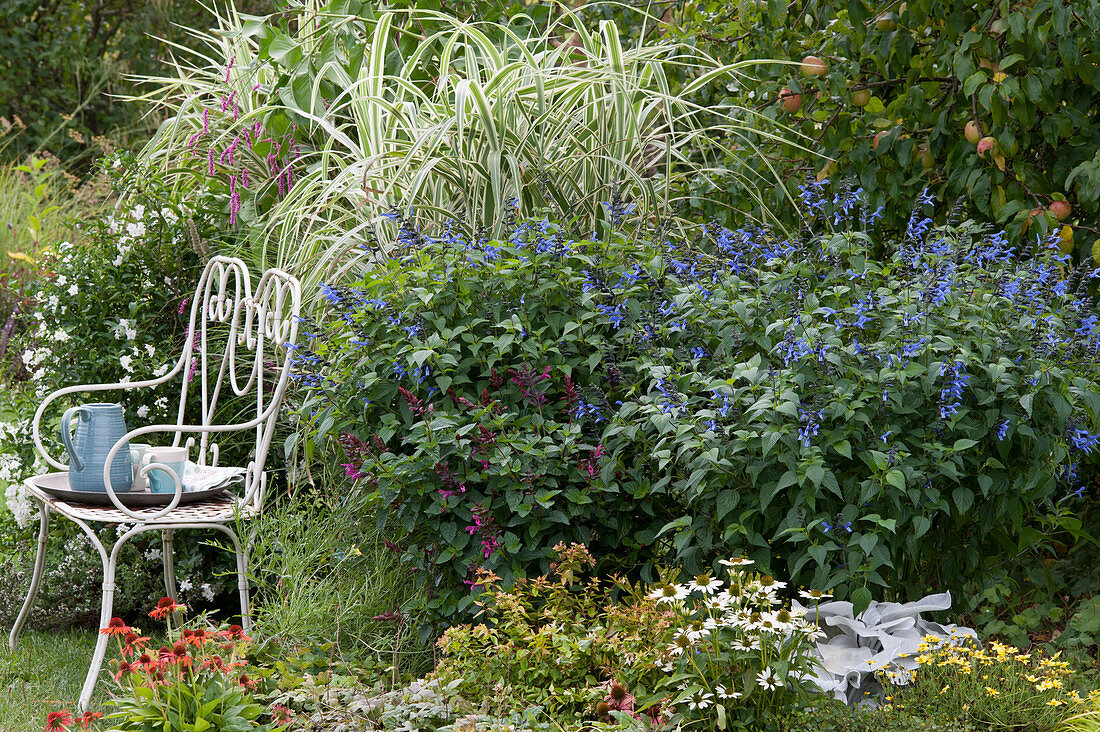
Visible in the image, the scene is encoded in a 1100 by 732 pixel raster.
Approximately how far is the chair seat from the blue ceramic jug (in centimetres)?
7

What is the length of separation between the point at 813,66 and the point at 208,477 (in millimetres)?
2389

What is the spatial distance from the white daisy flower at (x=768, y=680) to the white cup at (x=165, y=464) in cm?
170

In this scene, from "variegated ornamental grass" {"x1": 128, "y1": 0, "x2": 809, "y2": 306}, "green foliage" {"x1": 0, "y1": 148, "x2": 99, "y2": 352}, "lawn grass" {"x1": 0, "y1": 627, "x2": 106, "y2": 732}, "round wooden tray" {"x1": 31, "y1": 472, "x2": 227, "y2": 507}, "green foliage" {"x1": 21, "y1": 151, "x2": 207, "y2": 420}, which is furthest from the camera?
"green foliage" {"x1": 0, "y1": 148, "x2": 99, "y2": 352}

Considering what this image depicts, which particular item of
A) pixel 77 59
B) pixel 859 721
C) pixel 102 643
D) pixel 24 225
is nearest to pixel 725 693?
pixel 859 721

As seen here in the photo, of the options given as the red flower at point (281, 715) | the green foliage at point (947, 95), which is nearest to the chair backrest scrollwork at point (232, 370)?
the red flower at point (281, 715)

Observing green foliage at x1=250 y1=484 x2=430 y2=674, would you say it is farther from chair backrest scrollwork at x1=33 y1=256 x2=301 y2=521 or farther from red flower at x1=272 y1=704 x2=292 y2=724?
red flower at x1=272 y1=704 x2=292 y2=724

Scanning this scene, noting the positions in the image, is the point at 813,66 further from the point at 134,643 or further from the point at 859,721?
the point at 134,643

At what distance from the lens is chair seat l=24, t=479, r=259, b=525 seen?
2664 millimetres

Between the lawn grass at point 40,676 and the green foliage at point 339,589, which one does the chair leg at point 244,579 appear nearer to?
the green foliage at point 339,589

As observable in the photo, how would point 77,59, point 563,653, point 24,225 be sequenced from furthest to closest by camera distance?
1. point 77,59
2. point 24,225
3. point 563,653

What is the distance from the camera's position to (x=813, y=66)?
3.36 m

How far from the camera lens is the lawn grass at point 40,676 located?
261 cm

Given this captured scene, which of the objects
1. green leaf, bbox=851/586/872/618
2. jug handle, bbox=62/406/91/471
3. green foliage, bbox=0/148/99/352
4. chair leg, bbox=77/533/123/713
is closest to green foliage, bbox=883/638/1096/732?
green leaf, bbox=851/586/872/618

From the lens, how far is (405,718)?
2.03m
